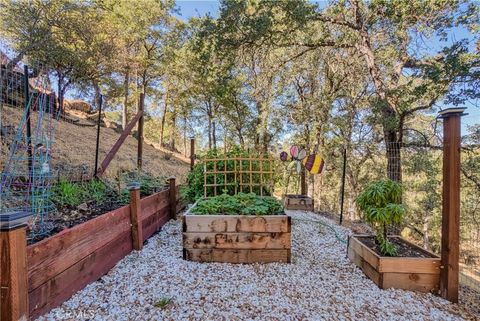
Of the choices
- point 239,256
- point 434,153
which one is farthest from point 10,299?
point 434,153

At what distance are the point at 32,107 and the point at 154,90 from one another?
12328 mm

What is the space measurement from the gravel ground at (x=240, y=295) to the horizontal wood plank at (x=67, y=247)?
0.81 feet

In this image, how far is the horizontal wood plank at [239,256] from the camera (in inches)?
97.1

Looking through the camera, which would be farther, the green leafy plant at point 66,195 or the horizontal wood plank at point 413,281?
the green leafy plant at point 66,195

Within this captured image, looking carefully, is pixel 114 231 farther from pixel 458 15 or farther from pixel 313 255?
pixel 458 15

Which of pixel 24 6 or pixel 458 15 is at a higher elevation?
pixel 24 6

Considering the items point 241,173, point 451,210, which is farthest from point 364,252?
point 241,173

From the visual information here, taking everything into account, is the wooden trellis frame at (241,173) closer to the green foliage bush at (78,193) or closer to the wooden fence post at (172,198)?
the wooden fence post at (172,198)

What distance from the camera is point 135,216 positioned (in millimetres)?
2588

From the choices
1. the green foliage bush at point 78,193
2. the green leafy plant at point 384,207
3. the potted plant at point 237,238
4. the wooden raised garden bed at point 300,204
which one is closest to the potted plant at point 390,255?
the green leafy plant at point 384,207

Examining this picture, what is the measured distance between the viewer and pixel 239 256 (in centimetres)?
247

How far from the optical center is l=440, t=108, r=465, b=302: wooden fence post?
2.00 m

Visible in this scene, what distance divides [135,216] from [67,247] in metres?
0.95

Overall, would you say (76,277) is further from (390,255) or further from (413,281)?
(413,281)
